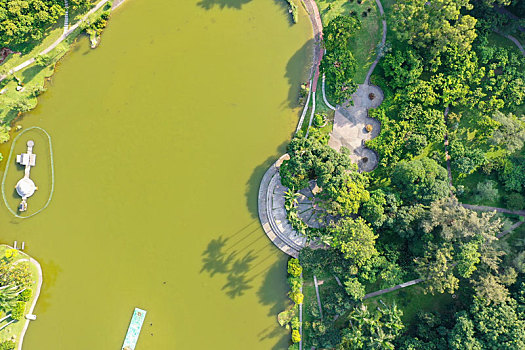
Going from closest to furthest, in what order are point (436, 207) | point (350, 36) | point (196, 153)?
point (436, 207), point (350, 36), point (196, 153)

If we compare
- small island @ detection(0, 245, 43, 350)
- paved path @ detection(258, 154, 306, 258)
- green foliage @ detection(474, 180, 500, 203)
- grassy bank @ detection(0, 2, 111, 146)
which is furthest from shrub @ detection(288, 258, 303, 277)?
grassy bank @ detection(0, 2, 111, 146)

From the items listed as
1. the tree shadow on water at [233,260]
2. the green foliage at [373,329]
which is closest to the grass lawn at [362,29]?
the tree shadow on water at [233,260]

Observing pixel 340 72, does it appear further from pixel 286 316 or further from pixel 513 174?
pixel 286 316

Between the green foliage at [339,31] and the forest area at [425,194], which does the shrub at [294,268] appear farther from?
the green foliage at [339,31]

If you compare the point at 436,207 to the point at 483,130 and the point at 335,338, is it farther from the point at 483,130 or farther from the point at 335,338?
the point at 335,338

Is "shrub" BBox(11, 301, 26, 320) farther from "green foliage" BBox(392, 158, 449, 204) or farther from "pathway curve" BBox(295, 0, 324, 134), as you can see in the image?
"green foliage" BBox(392, 158, 449, 204)

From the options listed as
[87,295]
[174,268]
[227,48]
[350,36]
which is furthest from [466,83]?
[87,295]
